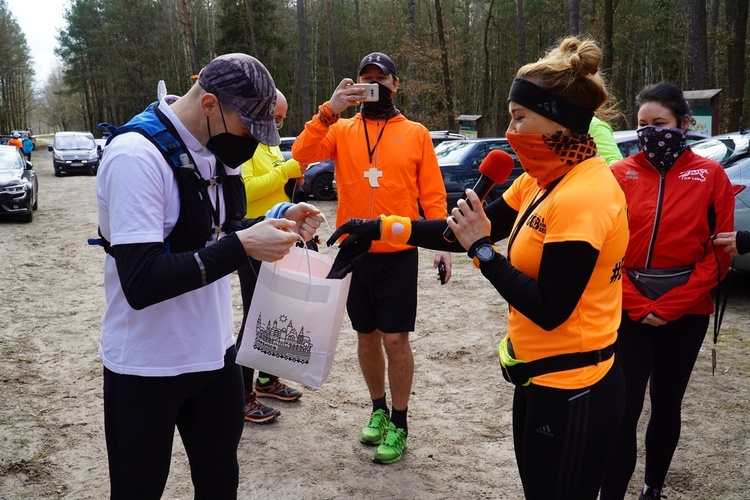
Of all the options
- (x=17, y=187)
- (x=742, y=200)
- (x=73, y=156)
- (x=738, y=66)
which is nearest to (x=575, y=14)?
(x=738, y=66)

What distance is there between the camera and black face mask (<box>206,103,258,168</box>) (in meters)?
2.19

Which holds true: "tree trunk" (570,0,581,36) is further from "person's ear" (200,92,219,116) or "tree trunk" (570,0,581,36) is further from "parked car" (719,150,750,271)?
"person's ear" (200,92,219,116)

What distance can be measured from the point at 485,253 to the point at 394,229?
0.77m

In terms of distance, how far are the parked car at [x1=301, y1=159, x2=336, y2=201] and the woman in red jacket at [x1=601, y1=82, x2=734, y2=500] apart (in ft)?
45.6

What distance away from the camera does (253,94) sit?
213 cm

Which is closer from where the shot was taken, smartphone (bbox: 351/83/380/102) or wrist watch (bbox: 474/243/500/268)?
wrist watch (bbox: 474/243/500/268)

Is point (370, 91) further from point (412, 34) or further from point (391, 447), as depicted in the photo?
point (412, 34)

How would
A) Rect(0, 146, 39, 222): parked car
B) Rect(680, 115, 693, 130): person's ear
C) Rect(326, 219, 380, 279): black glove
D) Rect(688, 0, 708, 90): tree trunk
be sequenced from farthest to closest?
Rect(688, 0, 708, 90): tree trunk < Rect(0, 146, 39, 222): parked car < Rect(680, 115, 693, 130): person's ear < Rect(326, 219, 380, 279): black glove

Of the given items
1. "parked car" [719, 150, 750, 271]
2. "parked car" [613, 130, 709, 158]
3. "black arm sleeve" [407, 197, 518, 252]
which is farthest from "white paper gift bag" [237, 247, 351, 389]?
"parked car" [613, 130, 709, 158]

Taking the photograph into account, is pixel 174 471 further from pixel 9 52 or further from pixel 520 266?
pixel 9 52

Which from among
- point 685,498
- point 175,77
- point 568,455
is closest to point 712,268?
point 685,498

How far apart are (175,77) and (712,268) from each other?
177 ft

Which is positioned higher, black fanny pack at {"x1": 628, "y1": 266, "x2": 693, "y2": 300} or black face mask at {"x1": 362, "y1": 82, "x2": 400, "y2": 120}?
black face mask at {"x1": 362, "y1": 82, "x2": 400, "y2": 120}

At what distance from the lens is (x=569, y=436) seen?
2.08 meters
